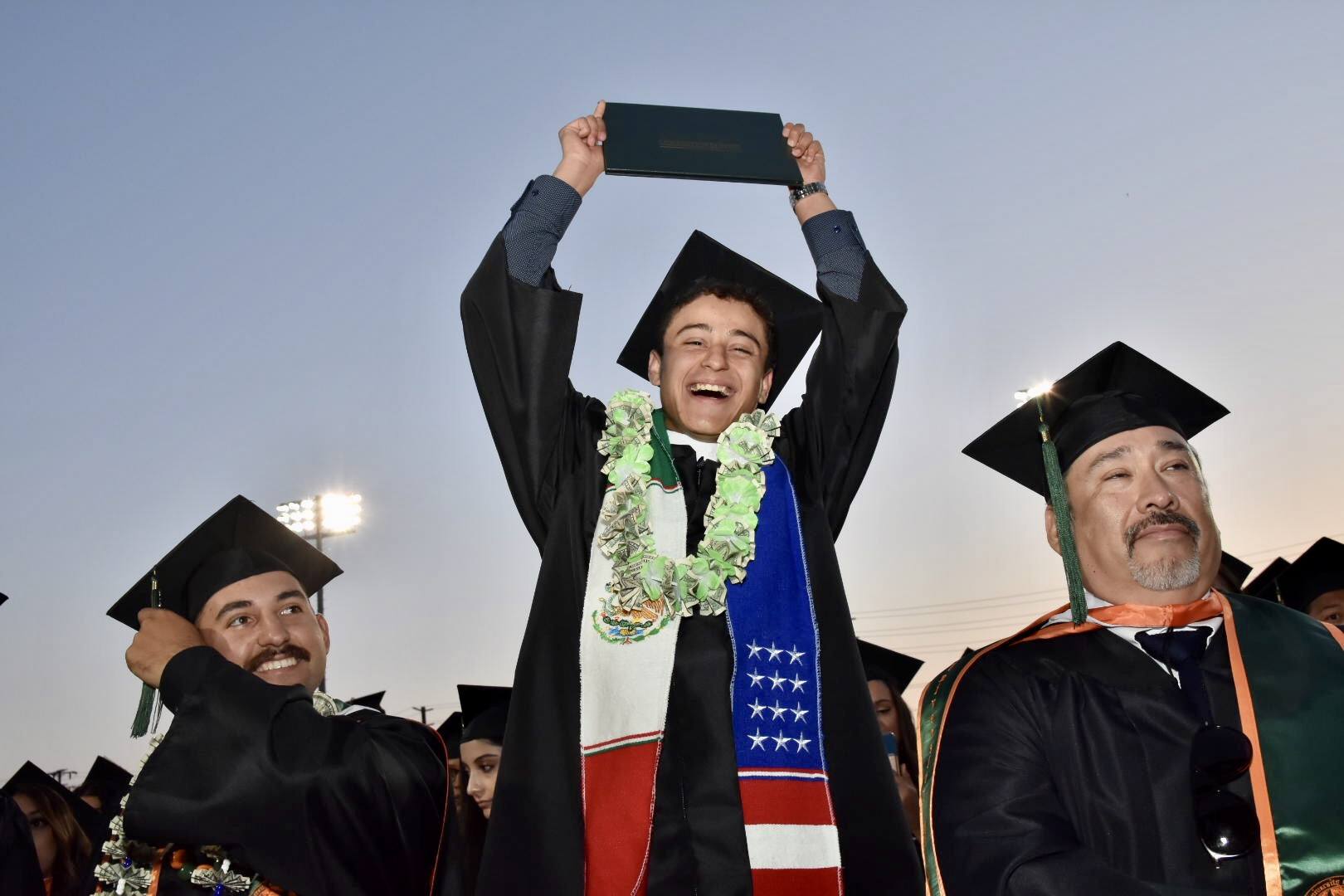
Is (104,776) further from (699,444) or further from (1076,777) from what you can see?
(1076,777)

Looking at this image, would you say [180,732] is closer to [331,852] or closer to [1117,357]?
[331,852]

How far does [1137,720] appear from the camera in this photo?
3096mm

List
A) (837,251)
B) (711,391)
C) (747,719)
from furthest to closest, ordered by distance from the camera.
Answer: (837,251)
(711,391)
(747,719)

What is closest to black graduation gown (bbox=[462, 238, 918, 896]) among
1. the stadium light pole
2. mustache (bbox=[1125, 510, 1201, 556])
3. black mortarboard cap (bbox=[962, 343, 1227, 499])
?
black mortarboard cap (bbox=[962, 343, 1227, 499])

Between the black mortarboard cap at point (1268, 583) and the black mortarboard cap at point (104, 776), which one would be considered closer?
the black mortarboard cap at point (1268, 583)

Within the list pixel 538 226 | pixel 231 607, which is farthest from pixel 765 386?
pixel 231 607

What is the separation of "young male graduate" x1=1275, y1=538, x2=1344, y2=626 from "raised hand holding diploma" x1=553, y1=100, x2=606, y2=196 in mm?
5128

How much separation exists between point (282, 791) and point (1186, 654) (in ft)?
7.98

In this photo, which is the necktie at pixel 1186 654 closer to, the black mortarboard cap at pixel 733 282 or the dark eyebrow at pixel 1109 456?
the dark eyebrow at pixel 1109 456

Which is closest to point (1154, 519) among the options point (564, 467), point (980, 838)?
point (980, 838)

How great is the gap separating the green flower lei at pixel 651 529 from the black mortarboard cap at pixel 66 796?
5.45m

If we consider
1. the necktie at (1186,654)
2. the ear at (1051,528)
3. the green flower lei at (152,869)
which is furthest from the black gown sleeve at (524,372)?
the necktie at (1186,654)

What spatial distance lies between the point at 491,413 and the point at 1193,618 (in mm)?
2057

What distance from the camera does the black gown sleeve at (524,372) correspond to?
134 inches
